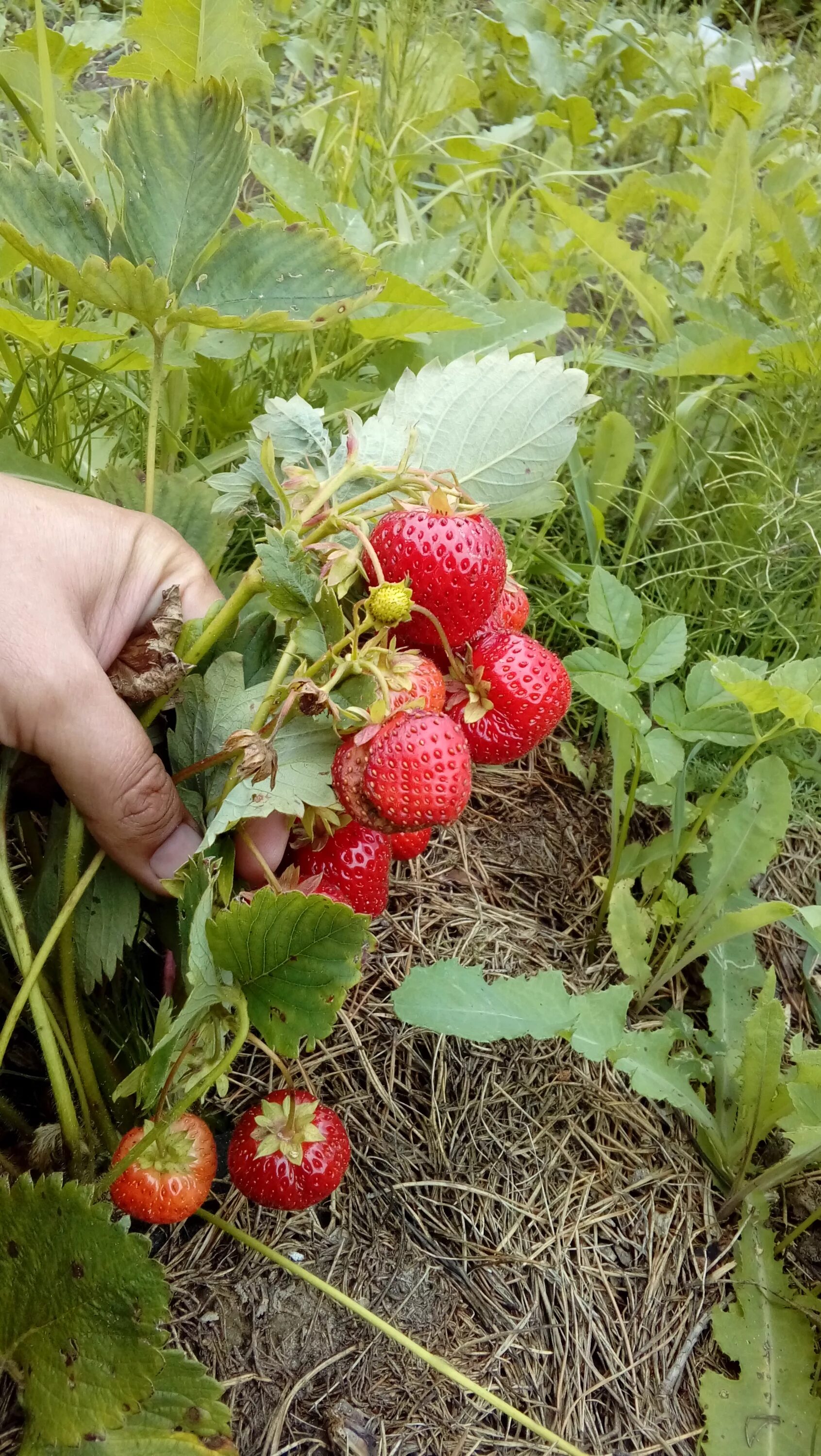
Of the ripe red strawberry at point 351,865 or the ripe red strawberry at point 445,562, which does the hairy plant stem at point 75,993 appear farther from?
the ripe red strawberry at point 445,562

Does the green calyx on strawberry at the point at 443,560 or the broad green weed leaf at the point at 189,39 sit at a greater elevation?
the broad green weed leaf at the point at 189,39

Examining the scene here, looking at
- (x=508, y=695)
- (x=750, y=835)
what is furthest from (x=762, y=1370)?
(x=508, y=695)

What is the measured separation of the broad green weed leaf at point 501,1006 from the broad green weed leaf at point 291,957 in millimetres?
299

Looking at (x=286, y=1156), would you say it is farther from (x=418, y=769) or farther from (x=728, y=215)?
(x=728, y=215)

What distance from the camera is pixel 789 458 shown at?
162 cm

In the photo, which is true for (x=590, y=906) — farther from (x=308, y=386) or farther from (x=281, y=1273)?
(x=308, y=386)

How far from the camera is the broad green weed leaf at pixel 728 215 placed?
5.71 ft

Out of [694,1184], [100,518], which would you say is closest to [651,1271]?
[694,1184]

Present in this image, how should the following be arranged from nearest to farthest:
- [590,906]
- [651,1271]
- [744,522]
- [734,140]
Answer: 1. [651,1271]
2. [590,906]
3. [744,522]
4. [734,140]

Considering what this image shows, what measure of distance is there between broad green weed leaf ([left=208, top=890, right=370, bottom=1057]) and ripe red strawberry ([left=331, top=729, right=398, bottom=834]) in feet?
0.25

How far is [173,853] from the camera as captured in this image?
85cm

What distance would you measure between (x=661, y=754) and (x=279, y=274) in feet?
2.33

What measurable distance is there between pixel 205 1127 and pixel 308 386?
0.89m

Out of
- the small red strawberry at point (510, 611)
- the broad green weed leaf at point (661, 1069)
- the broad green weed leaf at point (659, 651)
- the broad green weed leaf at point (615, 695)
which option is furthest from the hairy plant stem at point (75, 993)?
the broad green weed leaf at point (659, 651)
